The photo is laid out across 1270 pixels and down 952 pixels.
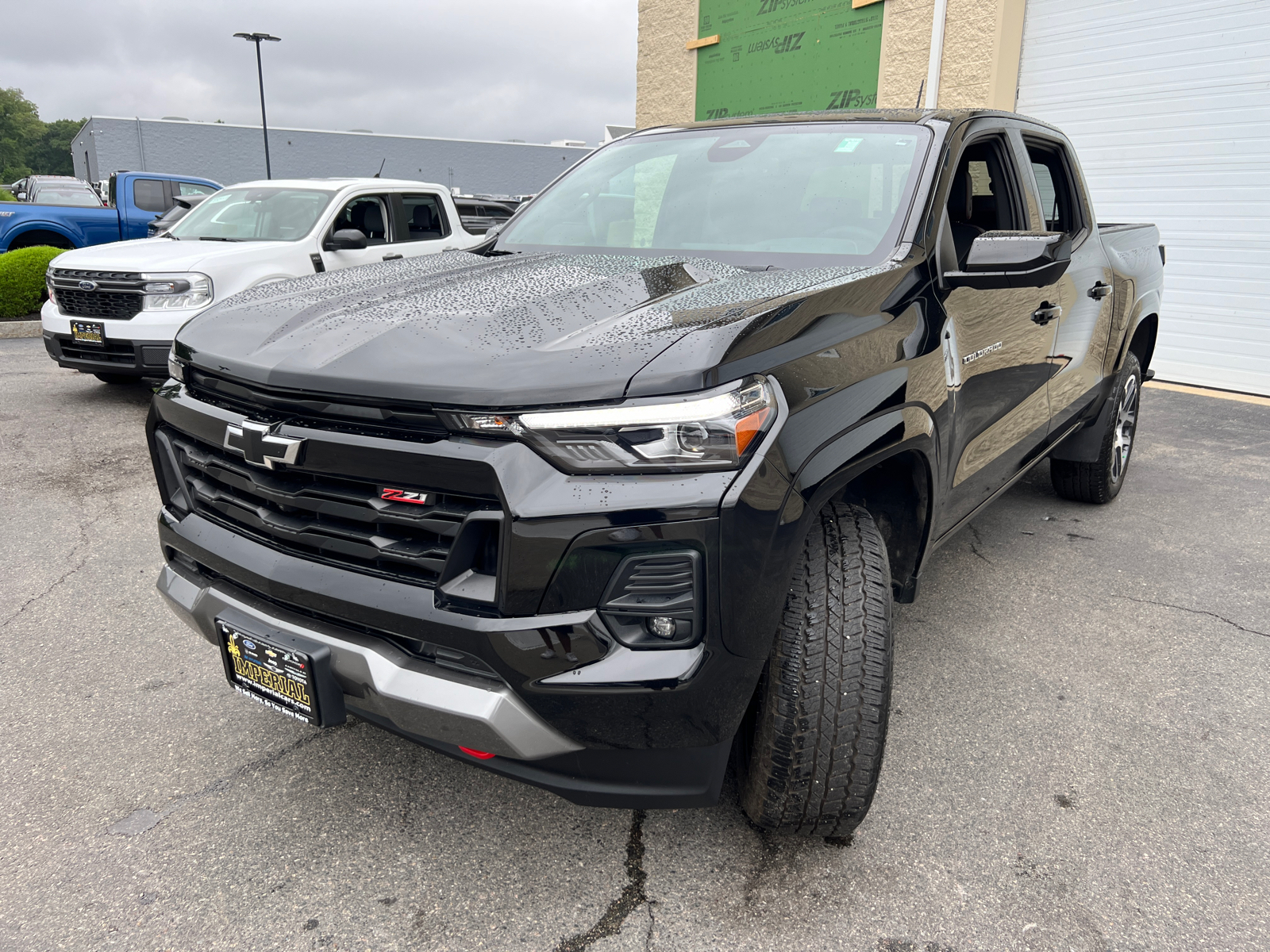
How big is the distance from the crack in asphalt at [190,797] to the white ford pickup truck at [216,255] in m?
3.85

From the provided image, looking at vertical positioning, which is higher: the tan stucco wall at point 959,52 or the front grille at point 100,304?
the tan stucco wall at point 959,52

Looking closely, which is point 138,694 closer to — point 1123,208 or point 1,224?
point 1123,208

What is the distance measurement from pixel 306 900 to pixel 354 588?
2.41 feet

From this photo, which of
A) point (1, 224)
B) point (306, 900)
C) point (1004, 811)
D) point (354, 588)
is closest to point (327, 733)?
point (306, 900)

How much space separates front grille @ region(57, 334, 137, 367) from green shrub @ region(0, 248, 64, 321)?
466 cm

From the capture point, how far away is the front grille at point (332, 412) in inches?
66.1

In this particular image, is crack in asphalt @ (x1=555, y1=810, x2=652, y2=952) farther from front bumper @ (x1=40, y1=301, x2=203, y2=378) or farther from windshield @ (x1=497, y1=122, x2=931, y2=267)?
front bumper @ (x1=40, y1=301, x2=203, y2=378)

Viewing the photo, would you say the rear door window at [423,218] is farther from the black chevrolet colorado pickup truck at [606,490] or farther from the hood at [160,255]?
the black chevrolet colorado pickup truck at [606,490]

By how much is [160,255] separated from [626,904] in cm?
635

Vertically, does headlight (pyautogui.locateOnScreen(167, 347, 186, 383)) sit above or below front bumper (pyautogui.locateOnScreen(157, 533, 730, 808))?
above

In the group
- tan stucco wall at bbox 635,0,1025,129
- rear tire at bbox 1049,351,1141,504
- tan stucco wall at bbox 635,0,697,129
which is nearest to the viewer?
rear tire at bbox 1049,351,1141,504

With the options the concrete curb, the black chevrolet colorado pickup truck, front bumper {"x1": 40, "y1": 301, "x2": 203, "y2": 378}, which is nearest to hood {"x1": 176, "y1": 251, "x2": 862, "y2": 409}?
the black chevrolet colorado pickup truck

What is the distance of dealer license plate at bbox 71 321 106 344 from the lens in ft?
20.7

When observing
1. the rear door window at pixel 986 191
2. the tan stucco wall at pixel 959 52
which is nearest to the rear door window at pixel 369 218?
the tan stucco wall at pixel 959 52
